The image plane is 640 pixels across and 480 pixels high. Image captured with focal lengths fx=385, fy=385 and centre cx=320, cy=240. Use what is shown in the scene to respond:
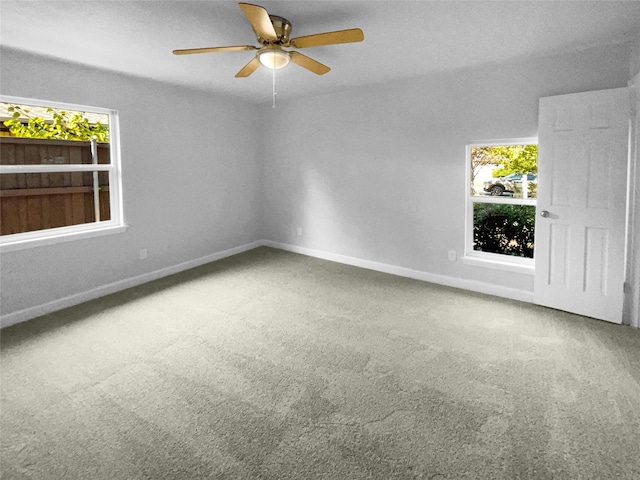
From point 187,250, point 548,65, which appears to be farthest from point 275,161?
point 548,65

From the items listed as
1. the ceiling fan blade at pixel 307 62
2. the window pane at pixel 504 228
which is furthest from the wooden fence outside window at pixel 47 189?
the window pane at pixel 504 228

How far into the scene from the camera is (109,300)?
3.99 metres

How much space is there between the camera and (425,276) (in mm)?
4625

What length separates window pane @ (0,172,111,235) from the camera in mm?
3535

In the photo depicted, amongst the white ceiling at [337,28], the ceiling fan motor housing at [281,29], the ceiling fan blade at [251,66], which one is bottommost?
the ceiling fan blade at [251,66]

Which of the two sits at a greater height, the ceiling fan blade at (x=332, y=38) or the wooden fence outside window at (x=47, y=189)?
the ceiling fan blade at (x=332, y=38)

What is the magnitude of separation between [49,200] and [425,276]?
4120mm

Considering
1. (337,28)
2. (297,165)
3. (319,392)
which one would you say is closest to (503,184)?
(337,28)

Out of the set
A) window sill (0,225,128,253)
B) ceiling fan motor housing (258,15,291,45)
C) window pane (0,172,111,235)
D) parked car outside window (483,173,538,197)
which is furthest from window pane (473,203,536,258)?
window pane (0,172,111,235)

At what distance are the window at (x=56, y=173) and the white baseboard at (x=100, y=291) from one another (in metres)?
0.59

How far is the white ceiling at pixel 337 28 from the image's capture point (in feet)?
8.23

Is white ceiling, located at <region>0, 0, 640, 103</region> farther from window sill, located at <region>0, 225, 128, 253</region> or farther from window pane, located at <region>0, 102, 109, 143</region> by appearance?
window sill, located at <region>0, 225, 128, 253</region>

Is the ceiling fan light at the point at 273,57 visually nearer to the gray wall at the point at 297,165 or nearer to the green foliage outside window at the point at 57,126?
the gray wall at the point at 297,165

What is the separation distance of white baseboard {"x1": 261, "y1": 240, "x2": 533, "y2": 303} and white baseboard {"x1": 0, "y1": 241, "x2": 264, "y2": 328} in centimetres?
125
